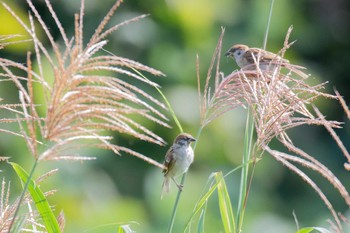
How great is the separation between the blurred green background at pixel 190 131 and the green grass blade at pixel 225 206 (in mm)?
5575

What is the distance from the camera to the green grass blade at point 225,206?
2.62 metres

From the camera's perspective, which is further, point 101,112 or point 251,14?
point 251,14

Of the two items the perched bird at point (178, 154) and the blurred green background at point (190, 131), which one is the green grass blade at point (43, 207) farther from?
the blurred green background at point (190, 131)

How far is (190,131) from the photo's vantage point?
9367 millimetres

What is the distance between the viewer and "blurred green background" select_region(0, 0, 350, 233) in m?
8.80

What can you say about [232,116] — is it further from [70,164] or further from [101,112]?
[101,112]

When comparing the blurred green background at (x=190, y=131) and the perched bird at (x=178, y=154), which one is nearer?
the perched bird at (x=178, y=154)

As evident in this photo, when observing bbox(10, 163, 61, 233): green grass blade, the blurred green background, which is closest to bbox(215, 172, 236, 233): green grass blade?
bbox(10, 163, 61, 233): green grass blade

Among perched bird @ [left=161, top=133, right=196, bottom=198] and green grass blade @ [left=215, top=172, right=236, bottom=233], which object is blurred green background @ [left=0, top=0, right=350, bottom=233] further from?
green grass blade @ [left=215, top=172, right=236, bottom=233]

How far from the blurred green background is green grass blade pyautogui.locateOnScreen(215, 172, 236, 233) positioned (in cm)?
557

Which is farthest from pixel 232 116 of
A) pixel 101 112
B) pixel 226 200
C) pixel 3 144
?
pixel 101 112

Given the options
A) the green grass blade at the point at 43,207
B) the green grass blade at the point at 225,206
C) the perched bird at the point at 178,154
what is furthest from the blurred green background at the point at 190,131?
the green grass blade at the point at 43,207

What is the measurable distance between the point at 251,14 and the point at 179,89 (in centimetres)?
184

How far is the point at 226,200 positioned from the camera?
8.77 feet
